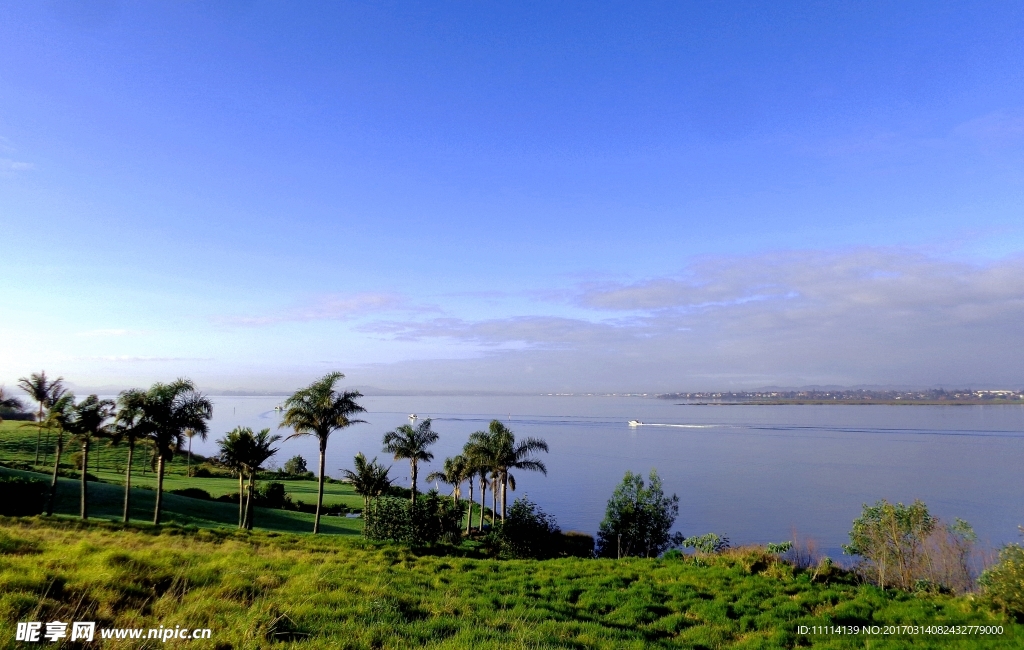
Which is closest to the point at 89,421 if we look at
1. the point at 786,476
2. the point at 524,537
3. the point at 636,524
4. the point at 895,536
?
the point at 524,537

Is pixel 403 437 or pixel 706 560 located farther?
pixel 403 437

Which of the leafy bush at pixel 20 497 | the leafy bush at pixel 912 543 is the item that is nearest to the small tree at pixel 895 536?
the leafy bush at pixel 912 543

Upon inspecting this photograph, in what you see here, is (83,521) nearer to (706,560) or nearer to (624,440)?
(706,560)

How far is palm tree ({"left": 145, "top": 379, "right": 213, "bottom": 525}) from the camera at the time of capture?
3072 centimetres

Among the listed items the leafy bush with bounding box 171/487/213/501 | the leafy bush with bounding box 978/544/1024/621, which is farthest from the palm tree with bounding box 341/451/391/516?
the leafy bush with bounding box 978/544/1024/621

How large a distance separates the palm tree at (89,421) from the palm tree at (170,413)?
2.68m

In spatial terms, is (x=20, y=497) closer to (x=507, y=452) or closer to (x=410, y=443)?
(x=410, y=443)

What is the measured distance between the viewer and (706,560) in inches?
821

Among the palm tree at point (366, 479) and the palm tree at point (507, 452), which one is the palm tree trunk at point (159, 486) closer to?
the palm tree at point (366, 479)

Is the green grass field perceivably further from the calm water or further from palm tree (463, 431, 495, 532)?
the calm water

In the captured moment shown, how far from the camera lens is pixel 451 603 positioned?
37.8 ft

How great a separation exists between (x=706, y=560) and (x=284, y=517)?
104 ft

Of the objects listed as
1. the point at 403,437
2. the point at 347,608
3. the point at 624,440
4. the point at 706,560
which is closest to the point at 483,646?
the point at 347,608

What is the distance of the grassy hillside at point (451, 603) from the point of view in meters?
8.29
